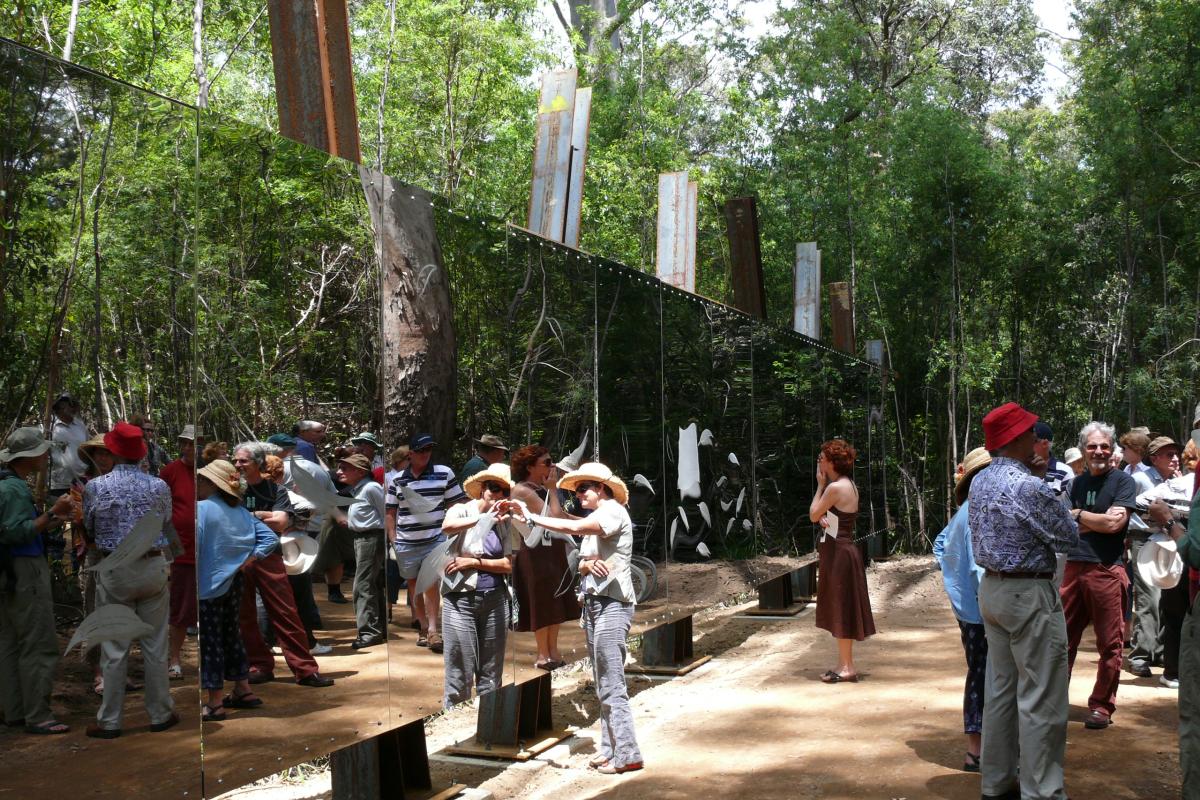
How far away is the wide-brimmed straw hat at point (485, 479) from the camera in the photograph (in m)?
5.09

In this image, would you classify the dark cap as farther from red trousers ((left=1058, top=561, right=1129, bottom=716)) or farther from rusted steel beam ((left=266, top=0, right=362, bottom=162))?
red trousers ((left=1058, top=561, right=1129, bottom=716))

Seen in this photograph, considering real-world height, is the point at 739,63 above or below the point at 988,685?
above

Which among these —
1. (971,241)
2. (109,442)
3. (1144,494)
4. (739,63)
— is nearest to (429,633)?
(109,442)

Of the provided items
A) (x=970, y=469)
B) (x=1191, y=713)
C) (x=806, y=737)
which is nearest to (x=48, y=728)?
(x=1191, y=713)

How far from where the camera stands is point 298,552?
3.77m

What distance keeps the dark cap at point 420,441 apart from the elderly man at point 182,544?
4.38 ft

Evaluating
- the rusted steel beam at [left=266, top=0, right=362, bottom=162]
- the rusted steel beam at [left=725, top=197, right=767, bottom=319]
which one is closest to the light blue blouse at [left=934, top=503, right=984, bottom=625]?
the rusted steel beam at [left=266, top=0, right=362, bottom=162]

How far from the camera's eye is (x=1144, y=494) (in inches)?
312

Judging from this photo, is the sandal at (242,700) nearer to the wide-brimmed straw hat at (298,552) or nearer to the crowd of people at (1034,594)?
the wide-brimmed straw hat at (298,552)

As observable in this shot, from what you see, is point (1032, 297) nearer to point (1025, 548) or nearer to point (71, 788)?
point (1025, 548)

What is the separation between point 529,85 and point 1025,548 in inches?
885

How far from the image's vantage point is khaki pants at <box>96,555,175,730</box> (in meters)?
2.96

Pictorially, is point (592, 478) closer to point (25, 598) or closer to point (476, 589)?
point (476, 589)

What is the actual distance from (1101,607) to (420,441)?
4.04 m
